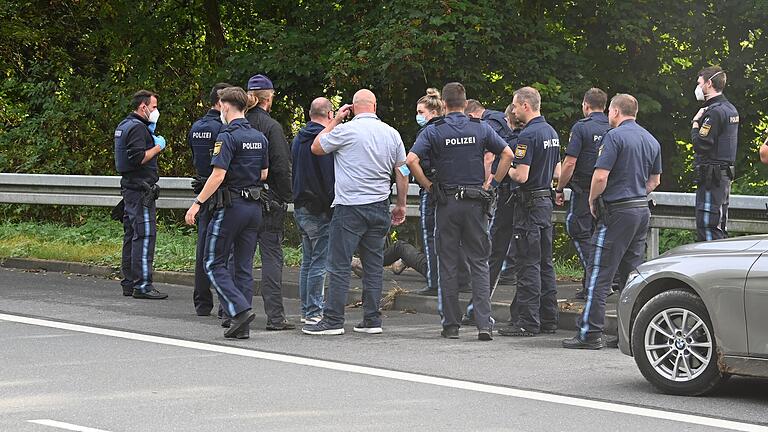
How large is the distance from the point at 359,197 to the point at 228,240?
1.11 metres

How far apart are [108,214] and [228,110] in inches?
382

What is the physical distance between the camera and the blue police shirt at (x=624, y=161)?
33.4ft

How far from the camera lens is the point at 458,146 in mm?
10867

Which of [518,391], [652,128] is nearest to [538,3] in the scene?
[652,128]

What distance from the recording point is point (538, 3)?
2108 centimetres

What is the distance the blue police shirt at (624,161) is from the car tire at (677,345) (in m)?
1.77

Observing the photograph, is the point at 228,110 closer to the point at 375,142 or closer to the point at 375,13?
the point at 375,142

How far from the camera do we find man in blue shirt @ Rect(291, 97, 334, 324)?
11.4 metres

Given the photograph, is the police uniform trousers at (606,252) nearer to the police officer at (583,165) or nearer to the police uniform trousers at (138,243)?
the police officer at (583,165)

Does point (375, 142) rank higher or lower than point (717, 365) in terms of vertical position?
higher

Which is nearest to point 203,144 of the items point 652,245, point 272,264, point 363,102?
point 272,264

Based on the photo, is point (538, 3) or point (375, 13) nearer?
point (375, 13)

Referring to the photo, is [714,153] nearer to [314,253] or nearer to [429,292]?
[429,292]

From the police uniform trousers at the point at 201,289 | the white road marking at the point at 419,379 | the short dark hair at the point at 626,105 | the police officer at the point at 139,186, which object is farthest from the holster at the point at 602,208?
the police officer at the point at 139,186
